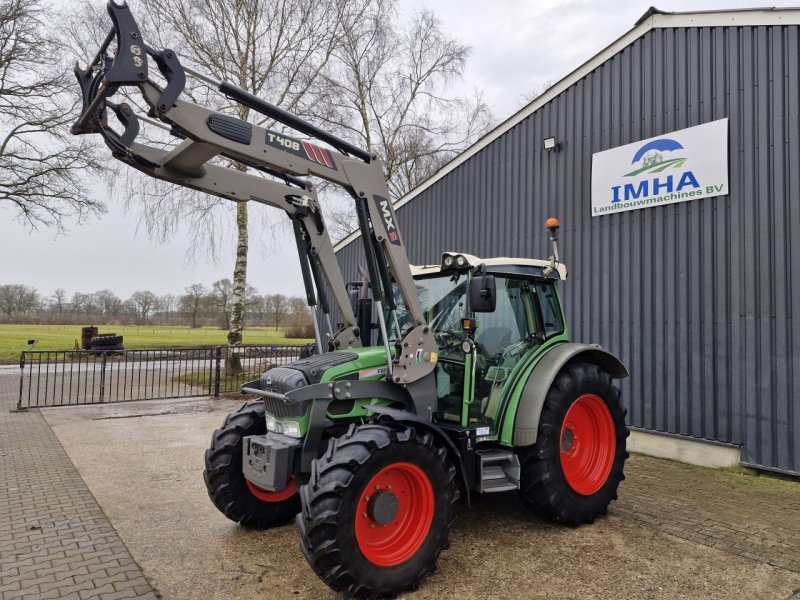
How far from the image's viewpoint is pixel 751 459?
6004 millimetres

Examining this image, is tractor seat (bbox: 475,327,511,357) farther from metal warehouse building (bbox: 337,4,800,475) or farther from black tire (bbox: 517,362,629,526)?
metal warehouse building (bbox: 337,4,800,475)

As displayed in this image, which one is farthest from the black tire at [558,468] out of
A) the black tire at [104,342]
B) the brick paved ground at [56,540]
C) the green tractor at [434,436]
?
the black tire at [104,342]

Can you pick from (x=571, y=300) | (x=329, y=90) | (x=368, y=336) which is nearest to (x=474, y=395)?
(x=368, y=336)

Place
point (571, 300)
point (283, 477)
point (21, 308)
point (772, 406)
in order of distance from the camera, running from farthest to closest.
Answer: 1. point (21, 308)
2. point (571, 300)
3. point (772, 406)
4. point (283, 477)

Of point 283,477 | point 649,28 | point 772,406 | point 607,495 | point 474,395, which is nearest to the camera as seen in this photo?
point 283,477

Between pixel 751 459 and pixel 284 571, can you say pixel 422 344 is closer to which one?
pixel 284 571

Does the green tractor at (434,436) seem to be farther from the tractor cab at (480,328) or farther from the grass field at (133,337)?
the grass field at (133,337)

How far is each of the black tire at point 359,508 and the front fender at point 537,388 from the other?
0.85 metres

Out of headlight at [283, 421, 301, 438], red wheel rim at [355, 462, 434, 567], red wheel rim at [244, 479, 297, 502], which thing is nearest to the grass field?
red wheel rim at [244, 479, 297, 502]

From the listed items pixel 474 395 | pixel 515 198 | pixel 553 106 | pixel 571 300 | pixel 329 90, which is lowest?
pixel 474 395

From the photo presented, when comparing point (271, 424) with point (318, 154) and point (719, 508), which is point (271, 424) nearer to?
point (318, 154)

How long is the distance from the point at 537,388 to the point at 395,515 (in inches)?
61.8

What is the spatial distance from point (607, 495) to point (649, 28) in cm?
620

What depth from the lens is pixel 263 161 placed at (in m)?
3.53
